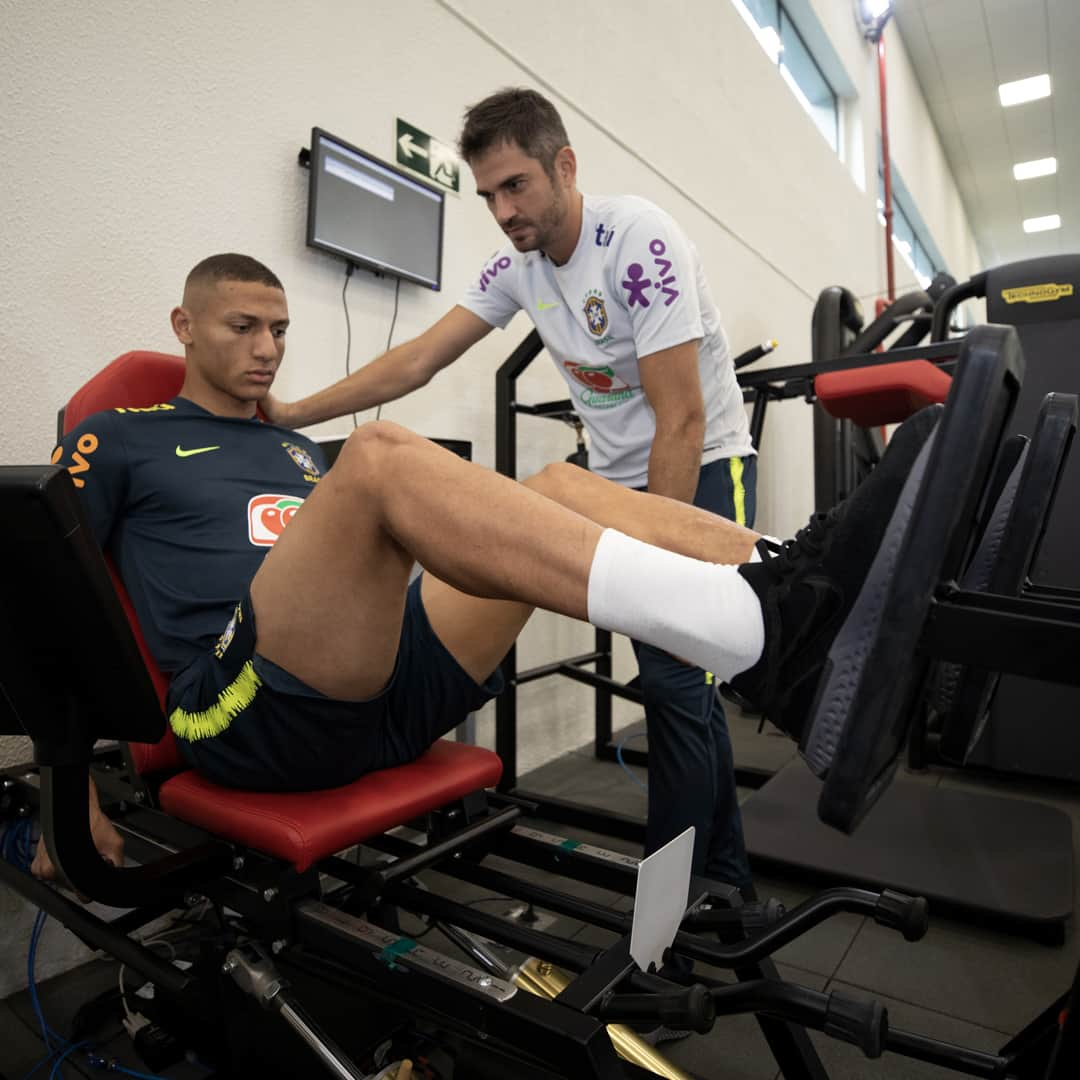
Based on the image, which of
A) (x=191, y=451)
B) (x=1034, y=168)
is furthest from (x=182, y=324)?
(x=1034, y=168)

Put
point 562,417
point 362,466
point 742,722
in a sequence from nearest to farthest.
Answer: point 362,466 < point 562,417 < point 742,722

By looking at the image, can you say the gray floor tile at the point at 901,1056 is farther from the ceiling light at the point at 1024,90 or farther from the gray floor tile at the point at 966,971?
the ceiling light at the point at 1024,90

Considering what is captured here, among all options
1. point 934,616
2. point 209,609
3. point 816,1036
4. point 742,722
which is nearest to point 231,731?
point 209,609

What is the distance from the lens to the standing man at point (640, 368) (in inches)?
55.5

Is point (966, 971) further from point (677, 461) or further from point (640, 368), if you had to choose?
point (640, 368)

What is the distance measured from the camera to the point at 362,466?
881 mm

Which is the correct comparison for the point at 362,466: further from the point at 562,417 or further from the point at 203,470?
the point at 562,417

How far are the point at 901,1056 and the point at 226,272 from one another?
5.33ft

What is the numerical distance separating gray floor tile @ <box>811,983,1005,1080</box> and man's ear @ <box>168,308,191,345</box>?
1.52 m

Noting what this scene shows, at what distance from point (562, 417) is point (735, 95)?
2.48 m

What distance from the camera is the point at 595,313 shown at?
1585mm

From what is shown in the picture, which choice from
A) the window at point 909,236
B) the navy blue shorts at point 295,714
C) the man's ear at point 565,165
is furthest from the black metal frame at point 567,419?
the window at point 909,236

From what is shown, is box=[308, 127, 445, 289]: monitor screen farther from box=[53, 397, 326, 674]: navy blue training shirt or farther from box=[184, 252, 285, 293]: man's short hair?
box=[53, 397, 326, 674]: navy blue training shirt

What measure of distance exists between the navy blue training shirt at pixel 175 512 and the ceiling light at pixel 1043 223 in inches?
475
